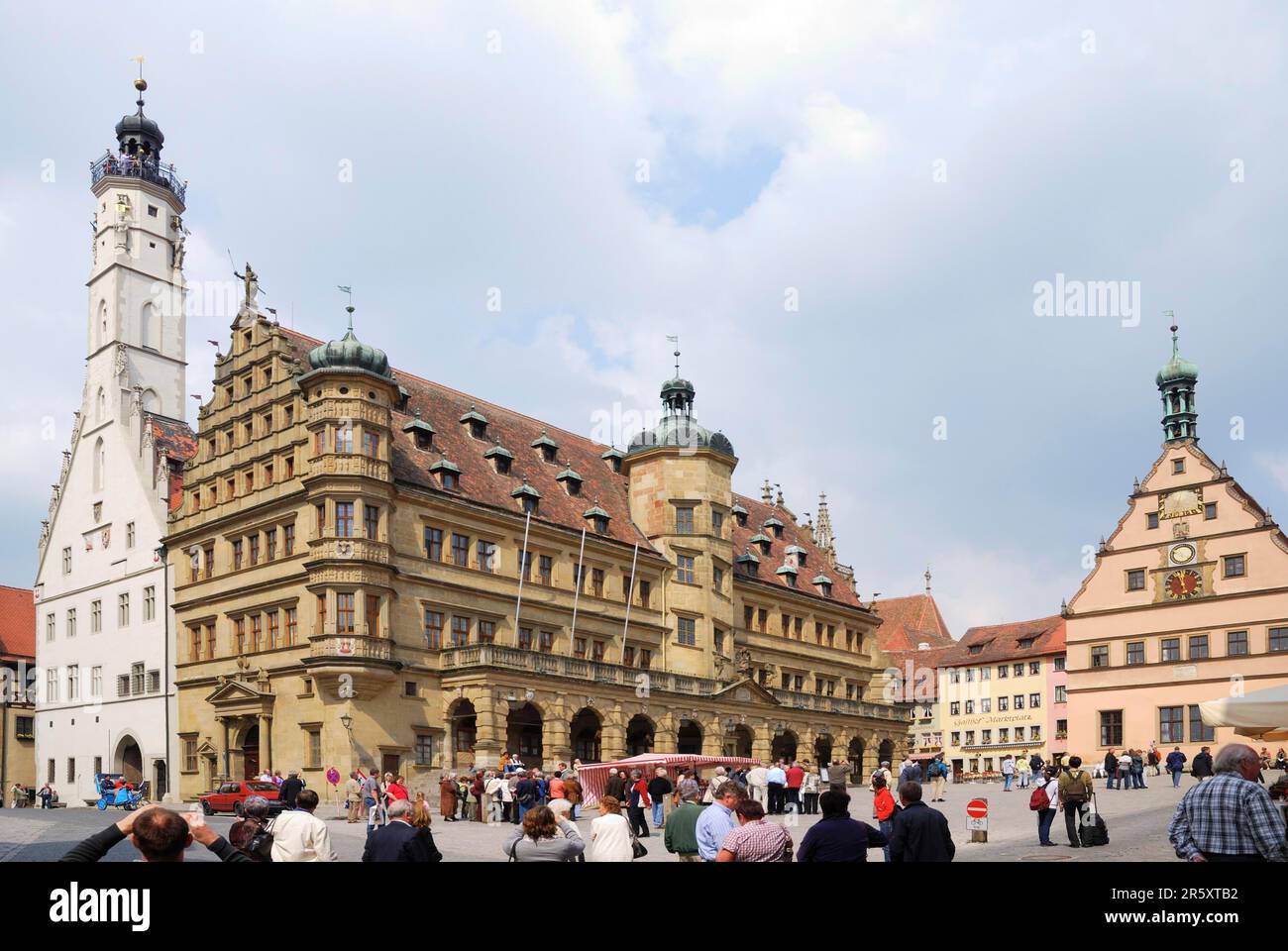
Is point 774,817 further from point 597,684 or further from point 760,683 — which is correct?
point 760,683

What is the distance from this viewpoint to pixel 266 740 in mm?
47688

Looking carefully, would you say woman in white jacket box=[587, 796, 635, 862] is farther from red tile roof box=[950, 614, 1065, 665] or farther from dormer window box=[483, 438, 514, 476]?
red tile roof box=[950, 614, 1065, 665]

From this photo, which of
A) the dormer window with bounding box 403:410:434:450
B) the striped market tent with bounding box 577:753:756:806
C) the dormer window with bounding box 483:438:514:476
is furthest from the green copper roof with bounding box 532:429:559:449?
the striped market tent with bounding box 577:753:756:806

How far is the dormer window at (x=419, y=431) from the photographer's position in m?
52.1

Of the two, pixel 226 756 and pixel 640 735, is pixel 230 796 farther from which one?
pixel 640 735

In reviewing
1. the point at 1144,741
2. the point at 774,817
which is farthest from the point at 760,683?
the point at 774,817

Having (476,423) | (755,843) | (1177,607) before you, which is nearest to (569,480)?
(476,423)

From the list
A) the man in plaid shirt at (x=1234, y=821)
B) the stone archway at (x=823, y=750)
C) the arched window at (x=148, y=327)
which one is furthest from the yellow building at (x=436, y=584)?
the man in plaid shirt at (x=1234, y=821)

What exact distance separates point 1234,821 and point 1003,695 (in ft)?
269

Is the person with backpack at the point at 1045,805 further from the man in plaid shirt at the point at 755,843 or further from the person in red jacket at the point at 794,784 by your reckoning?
the man in plaid shirt at the point at 755,843

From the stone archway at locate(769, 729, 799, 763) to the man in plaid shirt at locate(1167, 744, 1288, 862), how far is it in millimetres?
55937

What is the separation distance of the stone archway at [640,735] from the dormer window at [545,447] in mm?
12514
